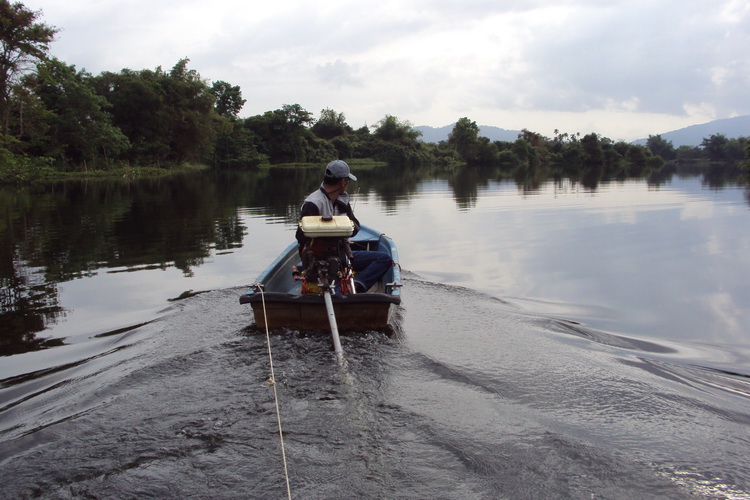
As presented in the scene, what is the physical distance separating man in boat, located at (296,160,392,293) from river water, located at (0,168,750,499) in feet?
2.31

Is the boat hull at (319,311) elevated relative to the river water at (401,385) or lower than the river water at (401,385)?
elevated

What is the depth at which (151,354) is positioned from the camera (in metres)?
4.83

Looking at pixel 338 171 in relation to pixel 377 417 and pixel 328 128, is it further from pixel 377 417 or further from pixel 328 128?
pixel 328 128

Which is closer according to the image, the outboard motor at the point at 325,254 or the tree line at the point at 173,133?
the outboard motor at the point at 325,254

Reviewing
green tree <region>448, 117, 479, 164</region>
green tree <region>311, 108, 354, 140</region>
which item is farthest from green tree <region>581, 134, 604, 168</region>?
green tree <region>311, 108, 354, 140</region>

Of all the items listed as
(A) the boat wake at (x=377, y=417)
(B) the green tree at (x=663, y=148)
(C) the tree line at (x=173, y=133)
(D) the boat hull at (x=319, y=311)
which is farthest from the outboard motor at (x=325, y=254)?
(B) the green tree at (x=663, y=148)

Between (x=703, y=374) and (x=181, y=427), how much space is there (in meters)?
4.18

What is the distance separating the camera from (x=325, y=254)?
5047 mm

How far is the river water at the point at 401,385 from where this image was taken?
9.41 ft

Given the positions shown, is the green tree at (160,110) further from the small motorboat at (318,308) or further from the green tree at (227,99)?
the small motorboat at (318,308)

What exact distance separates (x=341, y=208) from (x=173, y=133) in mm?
46417

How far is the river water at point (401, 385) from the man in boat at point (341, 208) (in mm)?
703

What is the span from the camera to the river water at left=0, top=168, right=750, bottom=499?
2867mm

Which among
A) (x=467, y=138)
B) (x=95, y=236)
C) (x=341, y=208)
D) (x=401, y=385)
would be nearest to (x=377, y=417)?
(x=401, y=385)
